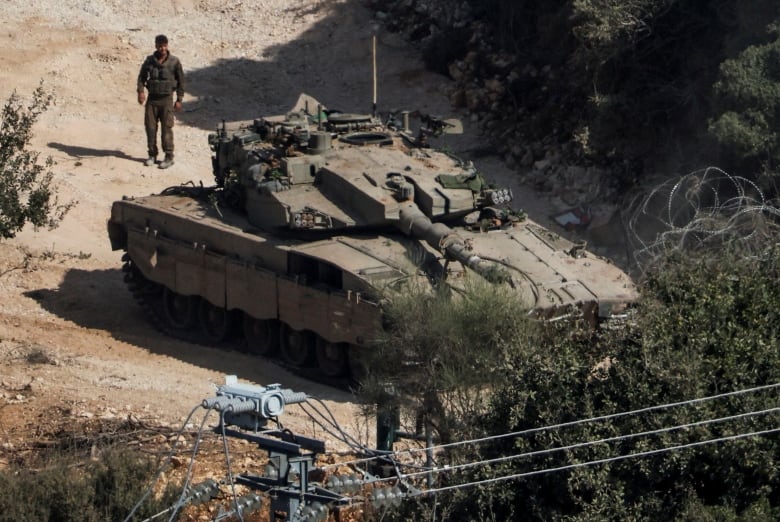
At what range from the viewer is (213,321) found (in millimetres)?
17875

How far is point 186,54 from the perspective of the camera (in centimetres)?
2955

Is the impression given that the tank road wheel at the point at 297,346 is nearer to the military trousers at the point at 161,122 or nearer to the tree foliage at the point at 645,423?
the tree foliage at the point at 645,423

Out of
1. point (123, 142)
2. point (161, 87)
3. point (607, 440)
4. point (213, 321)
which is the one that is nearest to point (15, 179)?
point (213, 321)

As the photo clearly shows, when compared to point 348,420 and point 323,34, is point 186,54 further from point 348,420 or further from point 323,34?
point 348,420

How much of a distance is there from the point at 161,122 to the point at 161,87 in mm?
854

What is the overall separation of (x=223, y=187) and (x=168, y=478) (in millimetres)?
7144

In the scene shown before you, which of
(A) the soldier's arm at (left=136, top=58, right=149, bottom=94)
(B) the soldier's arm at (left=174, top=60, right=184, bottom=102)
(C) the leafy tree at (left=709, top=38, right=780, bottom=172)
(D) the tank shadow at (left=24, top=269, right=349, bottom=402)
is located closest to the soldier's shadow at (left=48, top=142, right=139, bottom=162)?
(A) the soldier's arm at (left=136, top=58, right=149, bottom=94)

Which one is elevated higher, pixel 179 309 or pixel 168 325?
pixel 179 309

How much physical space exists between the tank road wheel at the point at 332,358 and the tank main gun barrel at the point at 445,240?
1.47 m

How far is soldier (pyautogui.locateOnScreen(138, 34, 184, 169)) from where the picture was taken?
23031 mm

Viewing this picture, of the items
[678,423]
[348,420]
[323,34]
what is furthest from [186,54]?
[678,423]

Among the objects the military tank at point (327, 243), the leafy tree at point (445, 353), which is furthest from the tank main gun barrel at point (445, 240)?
the leafy tree at point (445, 353)

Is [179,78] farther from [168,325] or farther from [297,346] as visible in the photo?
[297,346]

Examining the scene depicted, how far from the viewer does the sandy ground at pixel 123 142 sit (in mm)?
15133
